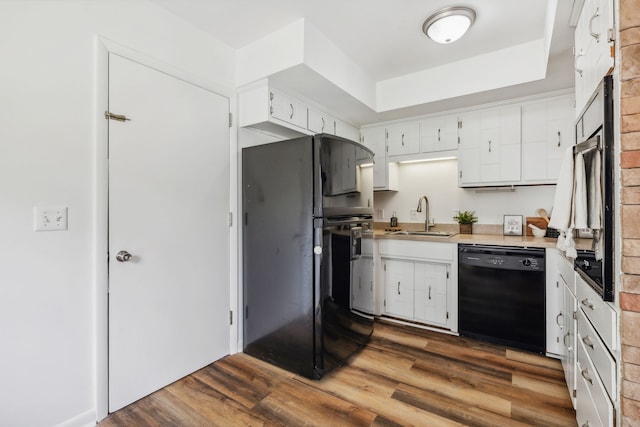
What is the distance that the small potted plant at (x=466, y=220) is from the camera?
3180mm

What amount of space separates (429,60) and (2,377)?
11.4 ft

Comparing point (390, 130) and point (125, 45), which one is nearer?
point (125, 45)

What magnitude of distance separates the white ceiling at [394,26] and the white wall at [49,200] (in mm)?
632

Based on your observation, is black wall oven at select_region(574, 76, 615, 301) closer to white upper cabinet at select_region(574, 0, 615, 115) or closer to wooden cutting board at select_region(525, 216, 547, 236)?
white upper cabinet at select_region(574, 0, 615, 115)

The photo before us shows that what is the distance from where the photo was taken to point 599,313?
1.09 metres

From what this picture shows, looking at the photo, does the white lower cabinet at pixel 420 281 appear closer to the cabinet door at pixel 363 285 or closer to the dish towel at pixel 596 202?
the cabinet door at pixel 363 285

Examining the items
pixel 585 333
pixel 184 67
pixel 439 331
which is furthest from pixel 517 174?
pixel 184 67

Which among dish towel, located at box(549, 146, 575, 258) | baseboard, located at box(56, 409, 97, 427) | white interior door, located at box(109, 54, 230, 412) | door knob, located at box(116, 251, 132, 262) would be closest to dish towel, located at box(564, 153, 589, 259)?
dish towel, located at box(549, 146, 575, 258)

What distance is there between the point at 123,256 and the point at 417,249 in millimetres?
2363

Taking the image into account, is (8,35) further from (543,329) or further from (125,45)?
Answer: (543,329)

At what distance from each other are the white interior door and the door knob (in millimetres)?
26

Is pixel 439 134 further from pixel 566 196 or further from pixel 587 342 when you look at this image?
pixel 587 342

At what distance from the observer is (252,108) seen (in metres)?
2.42

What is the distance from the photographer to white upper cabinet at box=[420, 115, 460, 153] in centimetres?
309
